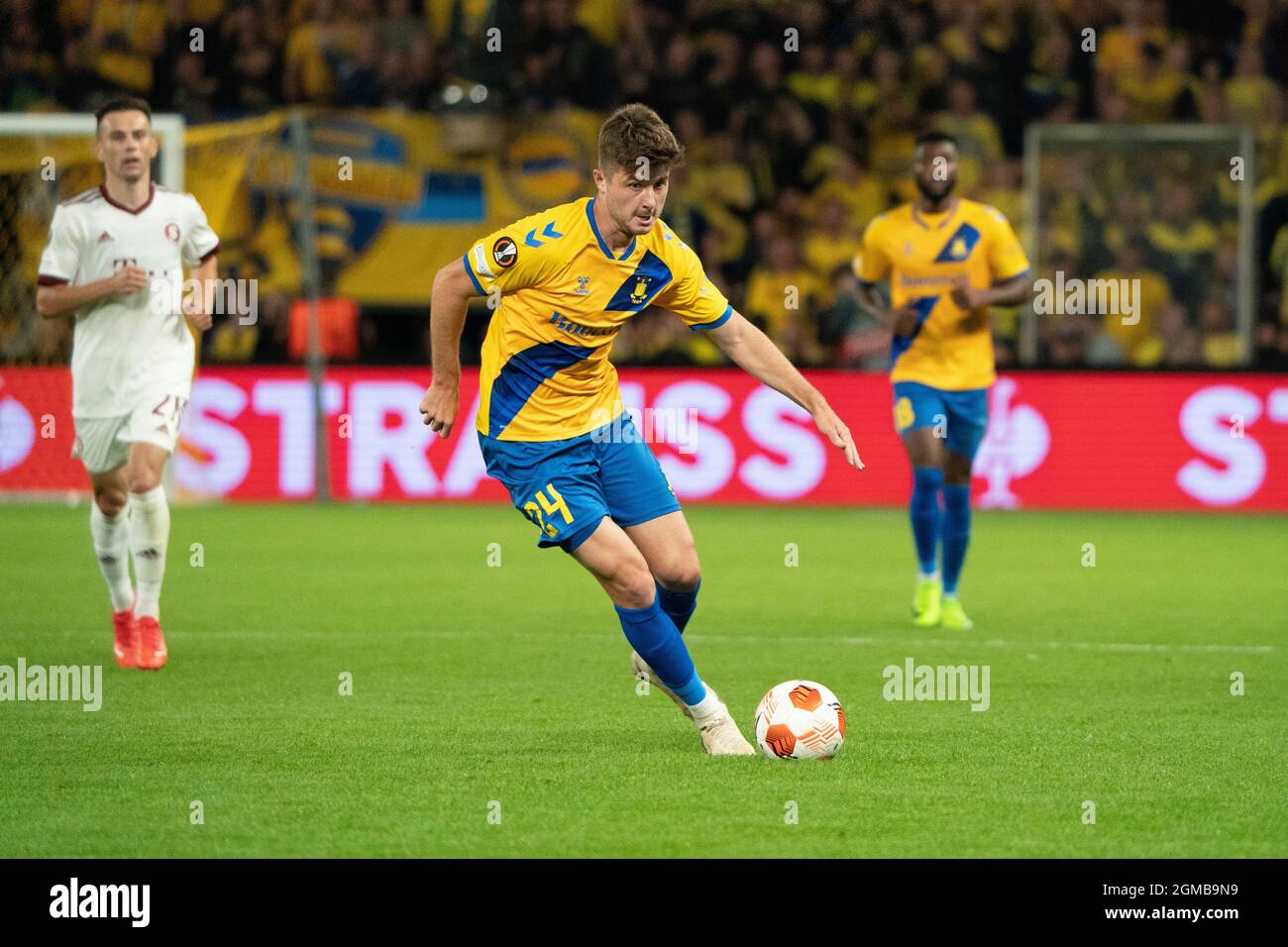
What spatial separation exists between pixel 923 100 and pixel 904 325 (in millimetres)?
8997

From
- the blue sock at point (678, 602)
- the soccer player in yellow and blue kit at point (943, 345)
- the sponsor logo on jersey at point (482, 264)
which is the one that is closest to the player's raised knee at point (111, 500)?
the blue sock at point (678, 602)

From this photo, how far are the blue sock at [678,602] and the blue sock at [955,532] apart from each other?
3102 millimetres

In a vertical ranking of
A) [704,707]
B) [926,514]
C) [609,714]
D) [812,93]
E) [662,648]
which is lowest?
[609,714]

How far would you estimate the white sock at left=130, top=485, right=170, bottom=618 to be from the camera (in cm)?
835

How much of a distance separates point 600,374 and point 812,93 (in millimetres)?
12514

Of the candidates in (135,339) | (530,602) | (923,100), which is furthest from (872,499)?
(135,339)

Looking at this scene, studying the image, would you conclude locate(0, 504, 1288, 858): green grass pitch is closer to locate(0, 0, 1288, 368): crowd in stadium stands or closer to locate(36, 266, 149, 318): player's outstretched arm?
locate(36, 266, 149, 318): player's outstretched arm

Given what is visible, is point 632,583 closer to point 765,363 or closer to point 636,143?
point 765,363

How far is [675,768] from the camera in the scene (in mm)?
A: 6027

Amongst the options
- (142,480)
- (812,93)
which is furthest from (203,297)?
(812,93)

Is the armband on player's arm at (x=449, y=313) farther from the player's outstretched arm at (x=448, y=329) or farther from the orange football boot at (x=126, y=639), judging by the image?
the orange football boot at (x=126, y=639)

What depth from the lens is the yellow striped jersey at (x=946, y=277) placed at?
10.0 meters

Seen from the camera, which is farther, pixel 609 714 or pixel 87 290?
pixel 87 290

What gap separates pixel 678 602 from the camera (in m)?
6.87
